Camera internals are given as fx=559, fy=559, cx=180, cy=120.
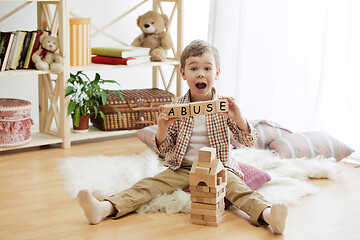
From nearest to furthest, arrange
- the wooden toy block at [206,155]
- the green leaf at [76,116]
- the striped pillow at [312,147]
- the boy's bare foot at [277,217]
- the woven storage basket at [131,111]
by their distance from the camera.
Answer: the boy's bare foot at [277,217], the wooden toy block at [206,155], the striped pillow at [312,147], the green leaf at [76,116], the woven storage basket at [131,111]

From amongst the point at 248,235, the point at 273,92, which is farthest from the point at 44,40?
the point at 248,235

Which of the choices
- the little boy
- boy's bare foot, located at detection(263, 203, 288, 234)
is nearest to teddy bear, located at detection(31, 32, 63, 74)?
the little boy

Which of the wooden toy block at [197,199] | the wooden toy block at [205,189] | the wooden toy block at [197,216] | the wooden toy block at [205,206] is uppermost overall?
the wooden toy block at [205,189]

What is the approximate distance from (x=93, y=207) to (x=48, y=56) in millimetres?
1224

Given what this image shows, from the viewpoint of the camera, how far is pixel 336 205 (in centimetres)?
223

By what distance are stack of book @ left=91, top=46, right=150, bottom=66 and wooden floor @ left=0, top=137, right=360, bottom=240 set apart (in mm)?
847

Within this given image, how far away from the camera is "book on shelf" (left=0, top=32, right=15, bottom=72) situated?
2.81m

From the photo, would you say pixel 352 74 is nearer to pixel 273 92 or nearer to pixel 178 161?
pixel 273 92

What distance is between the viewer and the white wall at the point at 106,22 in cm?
329

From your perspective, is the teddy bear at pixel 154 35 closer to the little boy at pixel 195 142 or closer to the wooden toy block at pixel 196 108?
the little boy at pixel 195 142

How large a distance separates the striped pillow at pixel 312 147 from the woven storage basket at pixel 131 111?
815 millimetres

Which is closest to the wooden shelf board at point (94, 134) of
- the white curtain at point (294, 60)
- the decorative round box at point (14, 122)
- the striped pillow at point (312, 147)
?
the decorative round box at point (14, 122)

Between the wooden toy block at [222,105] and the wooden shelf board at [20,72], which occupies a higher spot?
the wooden shelf board at [20,72]

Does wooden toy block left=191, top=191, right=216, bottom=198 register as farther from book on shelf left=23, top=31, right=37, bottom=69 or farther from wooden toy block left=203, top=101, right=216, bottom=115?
book on shelf left=23, top=31, right=37, bottom=69
